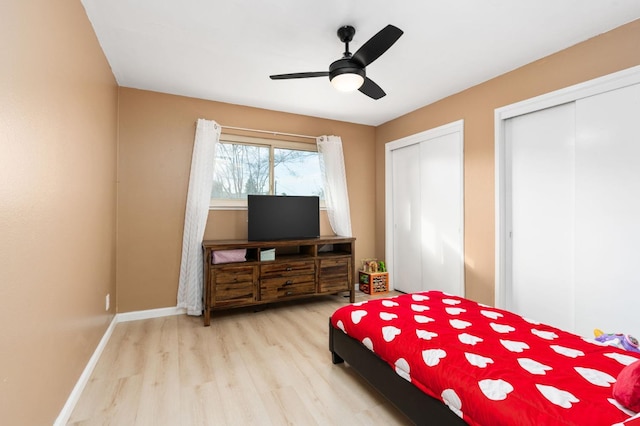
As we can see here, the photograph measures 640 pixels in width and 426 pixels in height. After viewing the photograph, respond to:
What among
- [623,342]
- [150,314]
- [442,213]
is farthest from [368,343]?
[150,314]

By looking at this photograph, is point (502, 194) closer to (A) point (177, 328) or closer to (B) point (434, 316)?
(B) point (434, 316)

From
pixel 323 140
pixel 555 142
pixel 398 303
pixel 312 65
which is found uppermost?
pixel 312 65

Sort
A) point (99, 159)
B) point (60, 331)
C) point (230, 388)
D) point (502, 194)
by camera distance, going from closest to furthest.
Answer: point (60, 331) < point (230, 388) < point (99, 159) < point (502, 194)

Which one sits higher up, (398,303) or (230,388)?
(398,303)

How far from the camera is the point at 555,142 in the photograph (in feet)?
8.84

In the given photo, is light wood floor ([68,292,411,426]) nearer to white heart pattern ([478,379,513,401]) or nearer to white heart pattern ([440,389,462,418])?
white heart pattern ([440,389,462,418])

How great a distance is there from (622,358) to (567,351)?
0.72ft

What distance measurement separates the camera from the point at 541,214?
2.81 metres

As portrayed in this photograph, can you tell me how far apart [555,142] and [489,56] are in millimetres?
975

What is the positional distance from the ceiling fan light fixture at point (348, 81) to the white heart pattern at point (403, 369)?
6.34ft

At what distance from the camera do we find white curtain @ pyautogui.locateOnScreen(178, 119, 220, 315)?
3439 mm

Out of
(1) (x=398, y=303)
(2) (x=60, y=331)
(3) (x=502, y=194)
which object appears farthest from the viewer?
(3) (x=502, y=194)

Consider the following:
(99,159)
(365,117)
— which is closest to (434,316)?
(99,159)

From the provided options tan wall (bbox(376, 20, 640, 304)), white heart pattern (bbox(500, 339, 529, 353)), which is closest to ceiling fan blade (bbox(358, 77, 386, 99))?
tan wall (bbox(376, 20, 640, 304))
